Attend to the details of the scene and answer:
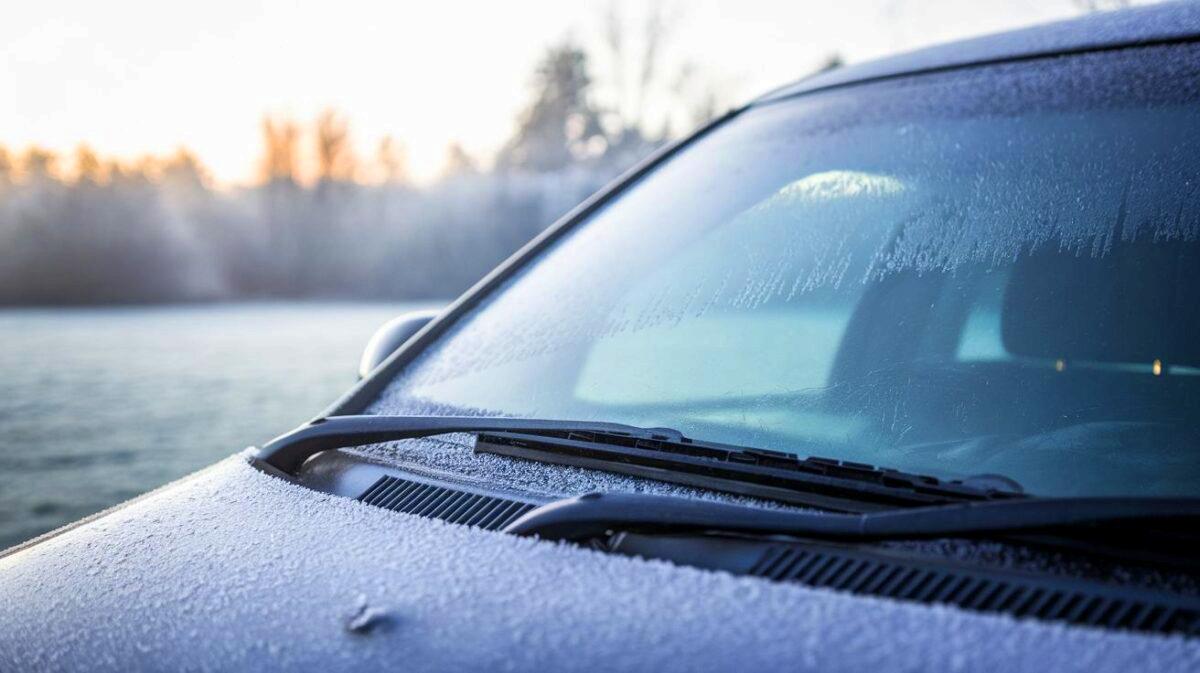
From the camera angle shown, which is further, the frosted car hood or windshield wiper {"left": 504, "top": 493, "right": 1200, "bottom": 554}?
windshield wiper {"left": 504, "top": 493, "right": 1200, "bottom": 554}

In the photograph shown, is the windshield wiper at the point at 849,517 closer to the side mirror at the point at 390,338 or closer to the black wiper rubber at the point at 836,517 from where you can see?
the black wiper rubber at the point at 836,517

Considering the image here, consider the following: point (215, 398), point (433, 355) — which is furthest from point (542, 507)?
point (215, 398)

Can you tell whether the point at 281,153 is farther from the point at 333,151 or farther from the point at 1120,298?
the point at 1120,298

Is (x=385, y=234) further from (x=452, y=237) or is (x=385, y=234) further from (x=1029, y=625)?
(x=1029, y=625)

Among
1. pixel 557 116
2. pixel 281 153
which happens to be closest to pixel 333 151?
pixel 281 153

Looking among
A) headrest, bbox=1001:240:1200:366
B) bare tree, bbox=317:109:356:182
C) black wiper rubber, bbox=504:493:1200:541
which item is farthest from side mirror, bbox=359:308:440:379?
bare tree, bbox=317:109:356:182

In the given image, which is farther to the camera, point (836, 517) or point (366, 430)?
point (366, 430)

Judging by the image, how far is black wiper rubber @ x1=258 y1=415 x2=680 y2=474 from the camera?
124 cm

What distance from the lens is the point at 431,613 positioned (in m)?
0.86

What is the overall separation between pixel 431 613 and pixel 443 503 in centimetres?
27

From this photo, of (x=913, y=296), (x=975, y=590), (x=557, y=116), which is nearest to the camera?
(x=975, y=590)

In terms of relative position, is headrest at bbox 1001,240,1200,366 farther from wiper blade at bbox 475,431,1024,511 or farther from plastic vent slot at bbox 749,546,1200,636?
plastic vent slot at bbox 749,546,1200,636

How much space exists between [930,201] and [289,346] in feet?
33.5

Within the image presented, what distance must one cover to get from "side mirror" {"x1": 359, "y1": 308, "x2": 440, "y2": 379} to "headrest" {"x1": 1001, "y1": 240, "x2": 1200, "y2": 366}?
0.92 m
